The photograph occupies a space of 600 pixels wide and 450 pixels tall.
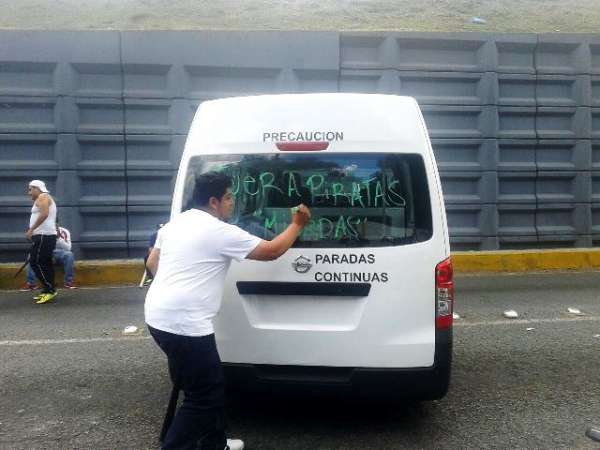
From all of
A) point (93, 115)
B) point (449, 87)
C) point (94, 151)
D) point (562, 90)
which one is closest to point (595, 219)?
point (562, 90)

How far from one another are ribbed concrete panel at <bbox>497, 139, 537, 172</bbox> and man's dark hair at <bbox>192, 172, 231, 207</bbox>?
8589 mm

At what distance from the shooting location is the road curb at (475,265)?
9.41 meters

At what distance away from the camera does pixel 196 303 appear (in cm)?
319

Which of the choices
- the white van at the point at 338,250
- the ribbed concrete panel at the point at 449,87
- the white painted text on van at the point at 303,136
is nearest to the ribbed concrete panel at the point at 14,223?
the ribbed concrete panel at the point at 449,87

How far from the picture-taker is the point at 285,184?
380 centimetres

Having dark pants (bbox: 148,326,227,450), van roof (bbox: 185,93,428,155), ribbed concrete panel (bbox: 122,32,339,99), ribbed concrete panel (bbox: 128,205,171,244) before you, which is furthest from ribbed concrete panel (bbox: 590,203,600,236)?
dark pants (bbox: 148,326,227,450)

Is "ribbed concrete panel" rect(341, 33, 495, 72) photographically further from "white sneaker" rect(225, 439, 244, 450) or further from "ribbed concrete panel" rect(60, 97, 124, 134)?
"white sneaker" rect(225, 439, 244, 450)

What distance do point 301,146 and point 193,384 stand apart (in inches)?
59.9

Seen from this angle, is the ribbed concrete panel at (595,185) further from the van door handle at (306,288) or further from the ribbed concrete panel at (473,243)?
the van door handle at (306,288)

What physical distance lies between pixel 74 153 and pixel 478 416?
799 centimetres

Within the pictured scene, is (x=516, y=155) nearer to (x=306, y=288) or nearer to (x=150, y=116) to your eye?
(x=150, y=116)

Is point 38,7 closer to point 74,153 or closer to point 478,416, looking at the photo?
point 74,153

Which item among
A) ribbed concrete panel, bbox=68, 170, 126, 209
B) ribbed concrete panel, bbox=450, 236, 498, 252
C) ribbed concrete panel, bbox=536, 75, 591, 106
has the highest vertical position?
ribbed concrete panel, bbox=536, 75, 591, 106

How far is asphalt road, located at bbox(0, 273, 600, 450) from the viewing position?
3.89 m
